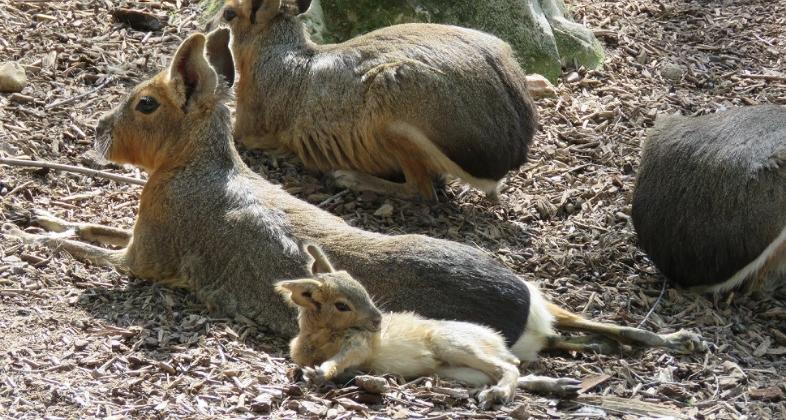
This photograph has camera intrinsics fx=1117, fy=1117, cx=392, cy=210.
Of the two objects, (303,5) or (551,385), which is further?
(303,5)

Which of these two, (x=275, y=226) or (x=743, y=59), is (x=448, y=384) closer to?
(x=275, y=226)

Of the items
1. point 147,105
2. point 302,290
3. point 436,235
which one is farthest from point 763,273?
point 147,105

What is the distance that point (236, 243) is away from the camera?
6766 mm

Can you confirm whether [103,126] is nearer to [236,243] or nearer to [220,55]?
[220,55]

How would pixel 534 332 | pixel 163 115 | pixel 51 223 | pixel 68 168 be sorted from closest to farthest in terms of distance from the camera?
pixel 534 332 < pixel 163 115 < pixel 51 223 < pixel 68 168

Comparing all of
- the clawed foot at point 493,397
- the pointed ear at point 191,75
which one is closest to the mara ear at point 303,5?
the pointed ear at point 191,75

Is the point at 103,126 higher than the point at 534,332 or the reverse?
higher

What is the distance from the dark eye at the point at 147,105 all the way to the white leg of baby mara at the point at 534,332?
2.67m

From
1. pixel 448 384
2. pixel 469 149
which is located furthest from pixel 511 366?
pixel 469 149

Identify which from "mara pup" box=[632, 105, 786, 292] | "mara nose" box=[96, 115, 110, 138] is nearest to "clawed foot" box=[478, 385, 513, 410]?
"mara pup" box=[632, 105, 786, 292]

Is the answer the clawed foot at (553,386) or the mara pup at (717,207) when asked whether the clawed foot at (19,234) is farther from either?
the mara pup at (717,207)

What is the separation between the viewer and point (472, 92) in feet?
27.0

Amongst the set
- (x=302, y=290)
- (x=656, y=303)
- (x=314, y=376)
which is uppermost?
(x=302, y=290)

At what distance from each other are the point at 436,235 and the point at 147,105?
7.25ft
